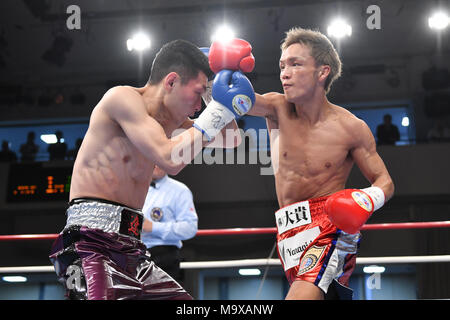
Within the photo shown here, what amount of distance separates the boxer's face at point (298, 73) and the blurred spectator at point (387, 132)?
14.6 ft

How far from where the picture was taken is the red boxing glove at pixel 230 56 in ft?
5.84

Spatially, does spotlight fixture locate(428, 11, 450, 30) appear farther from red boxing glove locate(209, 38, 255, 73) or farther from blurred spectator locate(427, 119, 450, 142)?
A: red boxing glove locate(209, 38, 255, 73)

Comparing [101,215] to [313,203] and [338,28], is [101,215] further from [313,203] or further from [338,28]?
[338,28]

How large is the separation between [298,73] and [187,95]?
566 mm

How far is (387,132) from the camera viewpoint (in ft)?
20.7

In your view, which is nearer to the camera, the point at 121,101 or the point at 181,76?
the point at 121,101

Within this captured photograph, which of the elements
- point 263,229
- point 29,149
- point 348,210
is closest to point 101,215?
point 348,210

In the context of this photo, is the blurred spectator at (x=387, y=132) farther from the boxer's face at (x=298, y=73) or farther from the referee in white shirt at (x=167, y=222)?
the boxer's face at (x=298, y=73)

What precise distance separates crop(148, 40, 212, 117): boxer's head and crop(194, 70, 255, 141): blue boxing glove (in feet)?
0.24

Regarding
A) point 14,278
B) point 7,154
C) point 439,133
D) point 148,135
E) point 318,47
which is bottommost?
point 14,278

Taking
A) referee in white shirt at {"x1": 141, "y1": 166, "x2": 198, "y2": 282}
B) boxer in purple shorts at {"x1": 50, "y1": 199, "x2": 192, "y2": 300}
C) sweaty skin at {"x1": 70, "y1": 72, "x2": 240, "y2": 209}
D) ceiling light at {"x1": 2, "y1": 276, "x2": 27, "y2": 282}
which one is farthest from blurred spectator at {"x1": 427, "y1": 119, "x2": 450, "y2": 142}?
ceiling light at {"x1": 2, "y1": 276, "x2": 27, "y2": 282}

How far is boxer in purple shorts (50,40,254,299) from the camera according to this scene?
1.48 meters

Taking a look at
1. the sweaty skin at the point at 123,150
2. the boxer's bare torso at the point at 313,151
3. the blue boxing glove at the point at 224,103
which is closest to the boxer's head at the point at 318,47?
the boxer's bare torso at the point at 313,151

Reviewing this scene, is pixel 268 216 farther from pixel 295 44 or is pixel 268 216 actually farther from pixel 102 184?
pixel 102 184
